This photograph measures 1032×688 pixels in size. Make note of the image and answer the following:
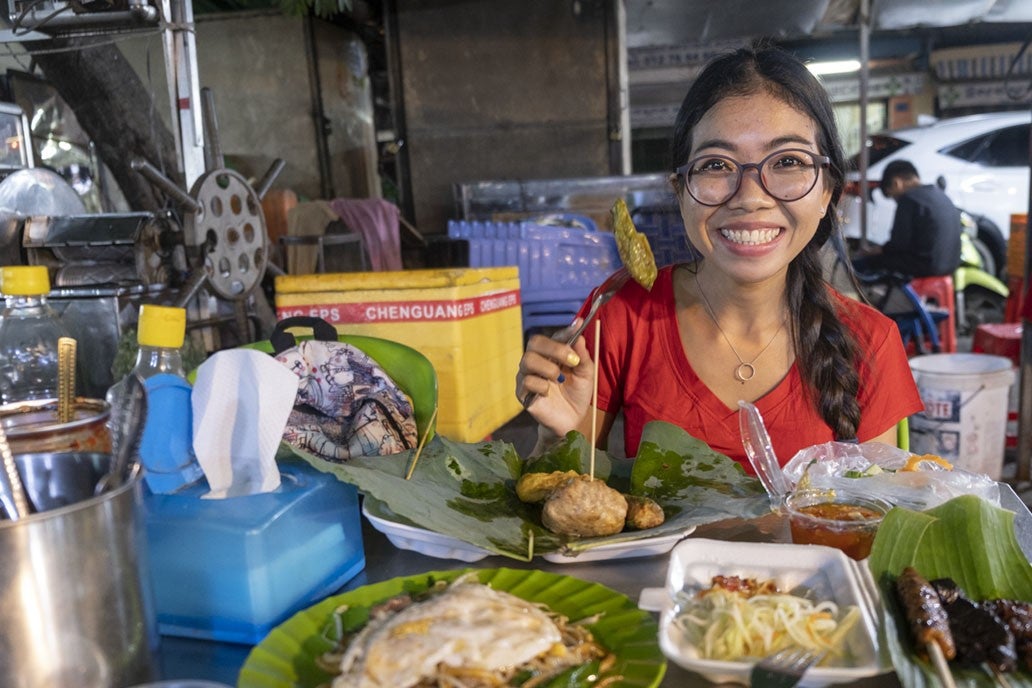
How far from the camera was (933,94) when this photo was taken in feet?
45.8

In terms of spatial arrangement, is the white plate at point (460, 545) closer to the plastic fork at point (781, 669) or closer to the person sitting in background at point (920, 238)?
the plastic fork at point (781, 669)

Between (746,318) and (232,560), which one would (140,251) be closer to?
(746,318)

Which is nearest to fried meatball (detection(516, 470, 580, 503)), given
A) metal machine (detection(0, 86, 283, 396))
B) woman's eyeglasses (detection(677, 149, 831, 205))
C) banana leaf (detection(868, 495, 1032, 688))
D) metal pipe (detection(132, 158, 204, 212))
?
banana leaf (detection(868, 495, 1032, 688))

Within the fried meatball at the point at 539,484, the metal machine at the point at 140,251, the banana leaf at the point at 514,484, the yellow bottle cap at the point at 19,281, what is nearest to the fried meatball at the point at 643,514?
the banana leaf at the point at 514,484

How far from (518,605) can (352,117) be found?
981 cm

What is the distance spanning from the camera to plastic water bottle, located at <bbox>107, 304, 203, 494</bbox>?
1194 mm

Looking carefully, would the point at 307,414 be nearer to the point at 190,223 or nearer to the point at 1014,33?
the point at 190,223

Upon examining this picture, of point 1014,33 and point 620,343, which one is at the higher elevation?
point 1014,33

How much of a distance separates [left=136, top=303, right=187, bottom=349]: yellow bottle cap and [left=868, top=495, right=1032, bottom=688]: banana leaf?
3.83 ft

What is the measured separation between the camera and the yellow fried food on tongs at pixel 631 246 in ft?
5.54

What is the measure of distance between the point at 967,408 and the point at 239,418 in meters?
4.57

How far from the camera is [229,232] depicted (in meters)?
4.10

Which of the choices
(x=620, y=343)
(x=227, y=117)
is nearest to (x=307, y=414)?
(x=620, y=343)

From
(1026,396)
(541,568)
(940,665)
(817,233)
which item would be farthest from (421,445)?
(1026,396)
